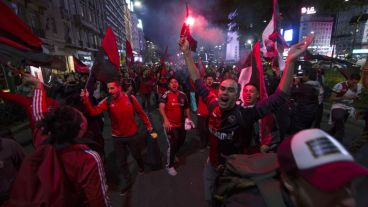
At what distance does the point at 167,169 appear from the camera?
5309 millimetres

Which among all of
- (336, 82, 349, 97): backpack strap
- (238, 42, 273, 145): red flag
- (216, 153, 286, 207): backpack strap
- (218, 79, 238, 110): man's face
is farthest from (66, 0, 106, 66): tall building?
(216, 153, 286, 207): backpack strap

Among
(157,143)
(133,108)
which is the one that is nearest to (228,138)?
(133,108)

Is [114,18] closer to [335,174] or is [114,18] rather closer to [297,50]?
[297,50]

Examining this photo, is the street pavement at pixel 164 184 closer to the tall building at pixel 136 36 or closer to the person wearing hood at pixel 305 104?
the person wearing hood at pixel 305 104

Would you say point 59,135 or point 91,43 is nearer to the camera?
point 59,135

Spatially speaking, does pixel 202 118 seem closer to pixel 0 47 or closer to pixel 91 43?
pixel 0 47

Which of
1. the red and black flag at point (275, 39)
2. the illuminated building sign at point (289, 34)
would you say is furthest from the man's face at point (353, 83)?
the illuminated building sign at point (289, 34)

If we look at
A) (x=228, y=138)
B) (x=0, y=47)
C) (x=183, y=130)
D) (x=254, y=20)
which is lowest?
(x=183, y=130)

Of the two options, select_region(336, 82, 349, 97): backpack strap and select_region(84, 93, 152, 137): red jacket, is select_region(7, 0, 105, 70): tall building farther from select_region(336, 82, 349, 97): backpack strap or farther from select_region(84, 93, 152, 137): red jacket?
select_region(336, 82, 349, 97): backpack strap

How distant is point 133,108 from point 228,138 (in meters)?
2.38

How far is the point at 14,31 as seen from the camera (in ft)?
10.5

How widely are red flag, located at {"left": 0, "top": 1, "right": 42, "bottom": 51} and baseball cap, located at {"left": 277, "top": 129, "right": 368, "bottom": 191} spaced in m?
3.42

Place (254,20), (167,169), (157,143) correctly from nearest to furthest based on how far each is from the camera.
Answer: (167,169) < (157,143) < (254,20)

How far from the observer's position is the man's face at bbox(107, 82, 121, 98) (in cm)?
432
